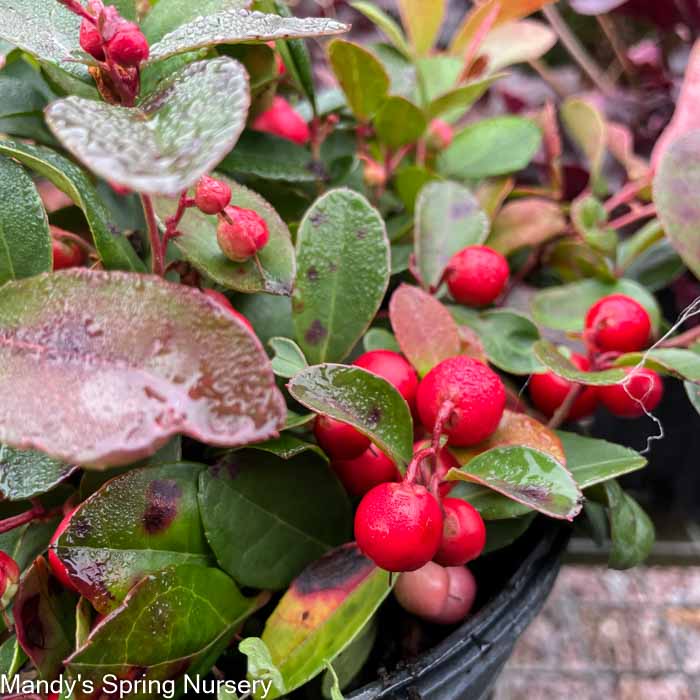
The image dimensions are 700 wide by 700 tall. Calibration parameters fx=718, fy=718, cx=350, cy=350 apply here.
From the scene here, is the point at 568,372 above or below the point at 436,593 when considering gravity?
above

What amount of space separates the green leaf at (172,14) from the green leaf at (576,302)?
0.29m

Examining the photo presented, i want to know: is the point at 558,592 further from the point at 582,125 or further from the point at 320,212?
the point at 320,212

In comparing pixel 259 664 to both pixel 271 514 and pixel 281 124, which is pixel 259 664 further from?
pixel 281 124

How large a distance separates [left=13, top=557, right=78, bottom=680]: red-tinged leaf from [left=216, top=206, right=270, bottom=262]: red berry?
166mm

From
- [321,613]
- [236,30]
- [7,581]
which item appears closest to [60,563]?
[7,581]

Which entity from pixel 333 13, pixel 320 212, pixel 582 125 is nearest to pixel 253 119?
pixel 320 212

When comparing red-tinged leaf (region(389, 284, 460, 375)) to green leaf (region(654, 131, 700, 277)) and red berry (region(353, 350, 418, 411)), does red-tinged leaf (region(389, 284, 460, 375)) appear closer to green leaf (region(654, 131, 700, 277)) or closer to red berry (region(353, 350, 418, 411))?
red berry (region(353, 350, 418, 411))

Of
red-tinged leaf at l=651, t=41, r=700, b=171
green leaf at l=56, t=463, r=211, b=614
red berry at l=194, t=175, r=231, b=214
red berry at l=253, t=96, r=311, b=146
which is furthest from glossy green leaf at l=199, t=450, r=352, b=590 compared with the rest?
red-tinged leaf at l=651, t=41, r=700, b=171

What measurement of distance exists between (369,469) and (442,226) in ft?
0.59

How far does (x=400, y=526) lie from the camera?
293 mm

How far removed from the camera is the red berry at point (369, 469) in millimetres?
390

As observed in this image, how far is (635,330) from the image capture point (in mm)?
426

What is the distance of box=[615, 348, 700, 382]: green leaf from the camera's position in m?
0.37

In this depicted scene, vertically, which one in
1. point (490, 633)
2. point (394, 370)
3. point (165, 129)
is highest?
point (165, 129)
